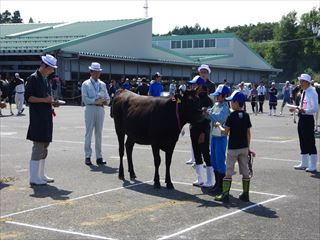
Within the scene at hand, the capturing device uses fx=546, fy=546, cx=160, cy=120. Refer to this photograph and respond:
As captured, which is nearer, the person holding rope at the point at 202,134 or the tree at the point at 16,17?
the person holding rope at the point at 202,134

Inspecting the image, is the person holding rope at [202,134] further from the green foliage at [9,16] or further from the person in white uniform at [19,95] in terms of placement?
the green foliage at [9,16]

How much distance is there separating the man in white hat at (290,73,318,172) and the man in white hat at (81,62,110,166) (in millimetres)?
4153

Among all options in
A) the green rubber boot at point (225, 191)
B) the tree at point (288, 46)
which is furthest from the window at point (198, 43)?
the green rubber boot at point (225, 191)

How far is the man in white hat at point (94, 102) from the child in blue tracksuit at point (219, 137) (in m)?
3.44

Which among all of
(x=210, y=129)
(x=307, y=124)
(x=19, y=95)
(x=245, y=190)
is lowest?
(x=245, y=190)

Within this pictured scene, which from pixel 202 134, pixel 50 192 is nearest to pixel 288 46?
pixel 202 134

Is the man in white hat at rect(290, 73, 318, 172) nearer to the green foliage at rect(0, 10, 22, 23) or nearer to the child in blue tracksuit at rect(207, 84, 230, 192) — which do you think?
the child in blue tracksuit at rect(207, 84, 230, 192)

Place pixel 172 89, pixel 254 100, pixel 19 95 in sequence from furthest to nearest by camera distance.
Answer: pixel 254 100 < pixel 172 89 < pixel 19 95

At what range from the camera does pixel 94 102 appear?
39.3 feet

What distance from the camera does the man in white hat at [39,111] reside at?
9.65 meters

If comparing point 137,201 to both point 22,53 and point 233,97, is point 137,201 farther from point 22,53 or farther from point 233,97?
point 22,53

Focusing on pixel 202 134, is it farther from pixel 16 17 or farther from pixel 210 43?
pixel 16 17

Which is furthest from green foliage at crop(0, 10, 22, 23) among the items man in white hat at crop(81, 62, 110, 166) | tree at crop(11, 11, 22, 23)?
man in white hat at crop(81, 62, 110, 166)

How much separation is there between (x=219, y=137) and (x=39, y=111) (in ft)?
10.6
